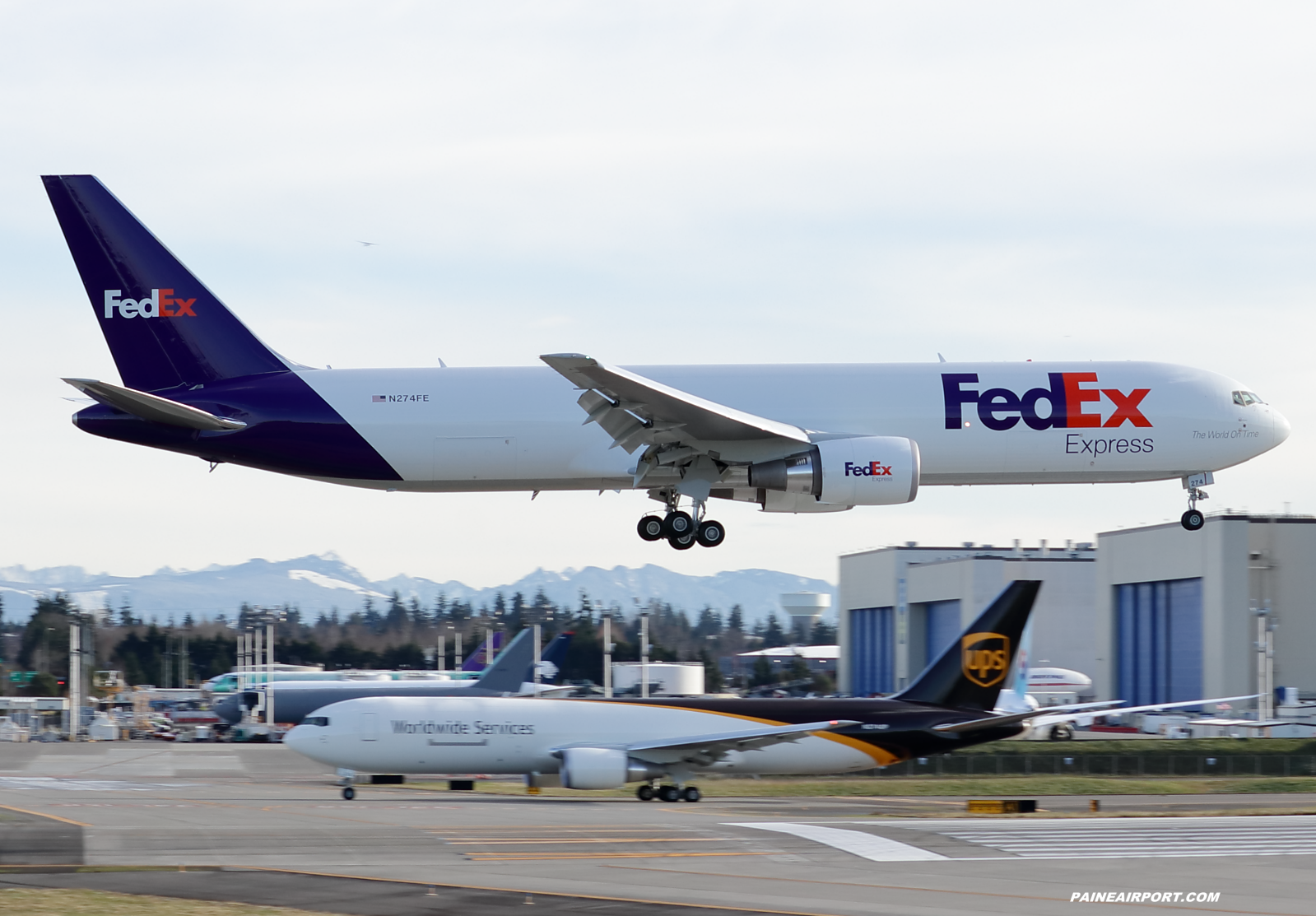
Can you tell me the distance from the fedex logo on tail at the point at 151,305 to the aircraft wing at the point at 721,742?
A: 21086 mm

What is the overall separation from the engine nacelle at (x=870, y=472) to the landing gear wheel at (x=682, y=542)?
3.76 metres

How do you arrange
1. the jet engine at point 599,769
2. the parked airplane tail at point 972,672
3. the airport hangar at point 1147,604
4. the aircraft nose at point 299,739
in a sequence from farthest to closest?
1. the airport hangar at point 1147,604
2. the parked airplane tail at point 972,672
3. the aircraft nose at point 299,739
4. the jet engine at point 599,769

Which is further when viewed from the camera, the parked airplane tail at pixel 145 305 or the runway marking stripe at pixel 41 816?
the parked airplane tail at pixel 145 305

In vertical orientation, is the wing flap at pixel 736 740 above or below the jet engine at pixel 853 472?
below

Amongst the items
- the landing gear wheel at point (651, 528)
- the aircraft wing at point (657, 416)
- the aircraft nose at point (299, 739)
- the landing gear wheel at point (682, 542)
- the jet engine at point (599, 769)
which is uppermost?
the aircraft wing at point (657, 416)

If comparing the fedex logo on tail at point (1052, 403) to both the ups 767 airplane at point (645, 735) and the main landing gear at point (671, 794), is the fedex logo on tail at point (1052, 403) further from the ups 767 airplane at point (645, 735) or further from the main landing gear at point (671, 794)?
the main landing gear at point (671, 794)

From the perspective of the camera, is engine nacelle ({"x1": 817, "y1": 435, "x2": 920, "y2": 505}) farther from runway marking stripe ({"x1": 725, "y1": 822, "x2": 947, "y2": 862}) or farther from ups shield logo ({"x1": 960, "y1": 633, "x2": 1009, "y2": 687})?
ups shield logo ({"x1": 960, "y1": 633, "x2": 1009, "y2": 687})

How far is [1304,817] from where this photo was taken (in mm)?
42938

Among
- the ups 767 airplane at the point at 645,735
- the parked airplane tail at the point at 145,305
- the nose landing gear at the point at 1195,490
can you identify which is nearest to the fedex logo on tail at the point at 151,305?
the parked airplane tail at the point at 145,305

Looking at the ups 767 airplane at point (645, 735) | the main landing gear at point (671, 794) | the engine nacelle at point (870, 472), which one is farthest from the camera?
the ups 767 airplane at point (645, 735)

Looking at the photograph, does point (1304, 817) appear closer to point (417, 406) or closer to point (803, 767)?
point (803, 767)

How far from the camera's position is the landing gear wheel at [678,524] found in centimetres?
3853

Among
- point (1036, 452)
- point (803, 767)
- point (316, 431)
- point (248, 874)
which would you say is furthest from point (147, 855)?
point (803, 767)

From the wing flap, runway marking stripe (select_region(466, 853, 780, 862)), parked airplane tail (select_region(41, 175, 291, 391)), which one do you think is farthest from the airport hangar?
parked airplane tail (select_region(41, 175, 291, 391))
